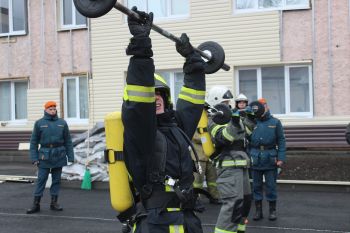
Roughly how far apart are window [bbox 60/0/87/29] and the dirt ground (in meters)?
8.07

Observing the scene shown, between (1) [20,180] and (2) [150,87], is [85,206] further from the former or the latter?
(2) [150,87]

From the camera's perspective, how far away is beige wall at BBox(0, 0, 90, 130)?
16.7m

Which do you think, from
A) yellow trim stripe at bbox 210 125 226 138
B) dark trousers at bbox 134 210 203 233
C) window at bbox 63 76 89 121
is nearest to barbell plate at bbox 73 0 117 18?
dark trousers at bbox 134 210 203 233

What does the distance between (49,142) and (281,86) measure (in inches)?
300

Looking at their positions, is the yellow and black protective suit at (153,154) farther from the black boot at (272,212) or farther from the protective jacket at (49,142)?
the protective jacket at (49,142)

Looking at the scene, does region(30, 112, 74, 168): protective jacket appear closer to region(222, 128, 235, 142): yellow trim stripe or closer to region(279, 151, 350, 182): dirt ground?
region(222, 128, 235, 142): yellow trim stripe

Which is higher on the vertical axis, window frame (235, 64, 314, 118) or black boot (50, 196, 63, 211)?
window frame (235, 64, 314, 118)

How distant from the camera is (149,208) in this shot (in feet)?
11.3

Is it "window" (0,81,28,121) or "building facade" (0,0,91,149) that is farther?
"window" (0,81,28,121)

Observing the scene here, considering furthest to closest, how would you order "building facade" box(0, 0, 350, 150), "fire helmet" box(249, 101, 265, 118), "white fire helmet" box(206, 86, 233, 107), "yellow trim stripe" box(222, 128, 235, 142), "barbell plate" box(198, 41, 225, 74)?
"building facade" box(0, 0, 350, 150), "fire helmet" box(249, 101, 265, 118), "white fire helmet" box(206, 86, 233, 107), "yellow trim stripe" box(222, 128, 235, 142), "barbell plate" box(198, 41, 225, 74)

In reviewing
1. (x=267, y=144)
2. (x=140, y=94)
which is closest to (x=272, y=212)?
(x=267, y=144)

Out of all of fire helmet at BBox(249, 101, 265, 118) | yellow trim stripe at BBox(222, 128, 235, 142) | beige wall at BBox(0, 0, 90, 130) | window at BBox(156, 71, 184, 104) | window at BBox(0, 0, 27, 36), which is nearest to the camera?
yellow trim stripe at BBox(222, 128, 235, 142)

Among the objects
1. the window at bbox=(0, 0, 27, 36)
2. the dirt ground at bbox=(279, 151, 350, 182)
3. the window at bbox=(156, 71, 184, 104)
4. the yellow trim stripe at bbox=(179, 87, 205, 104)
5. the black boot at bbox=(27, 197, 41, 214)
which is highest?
the window at bbox=(0, 0, 27, 36)

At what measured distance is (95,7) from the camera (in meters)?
3.19
